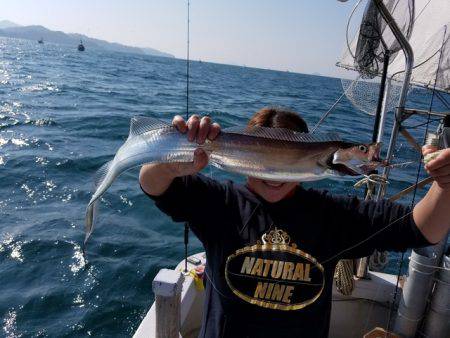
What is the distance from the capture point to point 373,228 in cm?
262

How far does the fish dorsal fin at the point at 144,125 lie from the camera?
2.42m

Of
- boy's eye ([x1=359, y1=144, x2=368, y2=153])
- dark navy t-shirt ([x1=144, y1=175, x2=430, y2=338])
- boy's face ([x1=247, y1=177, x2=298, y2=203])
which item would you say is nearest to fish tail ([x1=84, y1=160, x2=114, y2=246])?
dark navy t-shirt ([x1=144, y1=175, x2=430, y2=338])

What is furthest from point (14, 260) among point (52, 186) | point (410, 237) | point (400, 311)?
point (410, 237)

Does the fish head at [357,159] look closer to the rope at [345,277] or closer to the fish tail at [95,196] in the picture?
the fish tail at [95,196]

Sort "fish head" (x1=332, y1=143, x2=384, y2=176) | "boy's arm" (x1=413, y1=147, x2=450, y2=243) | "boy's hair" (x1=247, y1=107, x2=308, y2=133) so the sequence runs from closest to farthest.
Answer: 1. "fish head" (x1=332, y1=143, x2=384, y2=176)
2. "boy's arm" (x1=413, y1=147, x2=450, y2=243)
3. "boy's hair" (x1=247, y1=107, x2=308, y2=133)

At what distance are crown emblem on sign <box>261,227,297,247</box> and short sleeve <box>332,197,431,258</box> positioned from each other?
34 cm

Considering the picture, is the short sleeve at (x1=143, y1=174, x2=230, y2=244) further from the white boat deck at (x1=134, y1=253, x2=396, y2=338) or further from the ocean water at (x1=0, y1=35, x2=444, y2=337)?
the white boat deck at (x1=134, y1=253, x2=396, y2=338)

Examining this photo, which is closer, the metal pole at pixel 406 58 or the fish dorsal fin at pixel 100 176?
the fish dorsal fin at pixel 100 176

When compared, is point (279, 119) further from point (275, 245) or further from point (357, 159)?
point (275, 245)

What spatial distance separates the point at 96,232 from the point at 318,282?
6.27 metres

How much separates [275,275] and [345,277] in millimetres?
2163

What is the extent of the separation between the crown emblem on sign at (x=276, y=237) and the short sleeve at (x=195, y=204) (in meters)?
Result: 0.31

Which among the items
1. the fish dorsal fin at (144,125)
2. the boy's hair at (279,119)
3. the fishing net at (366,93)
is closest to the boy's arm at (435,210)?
the boy's hair at (279,119)

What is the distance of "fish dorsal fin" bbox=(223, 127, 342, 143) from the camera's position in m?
2.21
